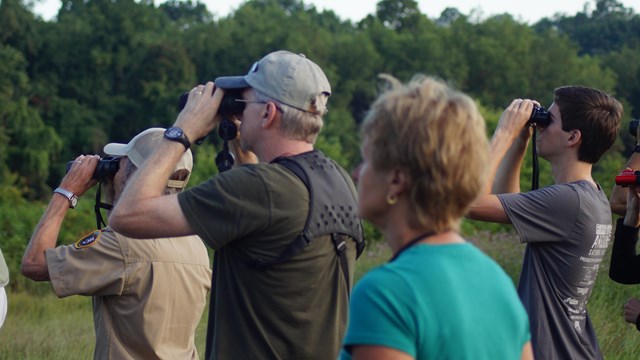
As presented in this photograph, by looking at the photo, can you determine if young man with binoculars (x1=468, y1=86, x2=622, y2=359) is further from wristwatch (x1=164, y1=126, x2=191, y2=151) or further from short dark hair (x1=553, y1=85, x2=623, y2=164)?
wristwatch (x1=164, y1=126, x2=191, y2=151)

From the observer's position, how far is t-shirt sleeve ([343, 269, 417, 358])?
214 centimetres

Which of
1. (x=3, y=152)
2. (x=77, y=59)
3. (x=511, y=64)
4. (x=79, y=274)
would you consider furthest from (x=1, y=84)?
(x=79, y=274)

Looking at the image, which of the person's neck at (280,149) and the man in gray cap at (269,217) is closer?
the man in gray cap at (269,217)

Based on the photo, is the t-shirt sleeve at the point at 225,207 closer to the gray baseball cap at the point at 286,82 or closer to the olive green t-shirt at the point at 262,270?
the olive green t-shirt at the point at 262,270

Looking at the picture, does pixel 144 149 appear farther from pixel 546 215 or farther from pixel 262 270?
pixel 546 215

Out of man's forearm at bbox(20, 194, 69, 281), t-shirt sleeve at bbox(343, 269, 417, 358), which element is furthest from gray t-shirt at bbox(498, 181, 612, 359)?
t-shirt sleeve at bbox(343, 269, 417, 358)

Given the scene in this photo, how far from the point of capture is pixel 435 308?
7.10 feet

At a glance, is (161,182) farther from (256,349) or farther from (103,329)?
(103,329)

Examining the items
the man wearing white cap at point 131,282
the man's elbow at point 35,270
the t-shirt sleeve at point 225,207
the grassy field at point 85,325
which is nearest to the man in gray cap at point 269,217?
the t-shirt sleeve at point 225,207

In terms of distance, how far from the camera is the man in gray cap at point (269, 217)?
10.2ft

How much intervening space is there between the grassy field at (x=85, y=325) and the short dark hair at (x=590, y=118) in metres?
3.29

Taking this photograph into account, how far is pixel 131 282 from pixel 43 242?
0.47 m

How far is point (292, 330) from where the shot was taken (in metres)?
3.21

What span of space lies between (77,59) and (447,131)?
56509 millimetres
